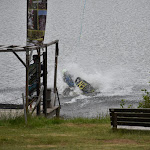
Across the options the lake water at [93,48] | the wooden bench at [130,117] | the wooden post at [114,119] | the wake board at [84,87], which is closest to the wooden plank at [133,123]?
the wooden bench at [130,117]

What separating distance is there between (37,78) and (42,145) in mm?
6820

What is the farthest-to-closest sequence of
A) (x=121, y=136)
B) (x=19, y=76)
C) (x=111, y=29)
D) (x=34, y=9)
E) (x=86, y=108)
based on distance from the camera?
(x=111, y=29), (x=19, y=76), (x=86, y=108), (x=34, y=9), (x=121, y=136)

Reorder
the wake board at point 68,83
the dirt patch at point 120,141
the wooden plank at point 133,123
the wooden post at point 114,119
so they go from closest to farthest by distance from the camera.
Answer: the dirt patch at point 120,141 < the wooden plank at point 133,123 < the wooden post at point 114,119 < the wake board at point 68,83

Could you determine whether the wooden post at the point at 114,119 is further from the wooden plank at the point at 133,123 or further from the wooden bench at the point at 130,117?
the wooden plank at the point at 133,123

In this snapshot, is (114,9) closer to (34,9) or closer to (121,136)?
(34,9)

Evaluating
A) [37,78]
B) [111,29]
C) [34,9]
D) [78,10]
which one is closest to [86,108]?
[37,78]

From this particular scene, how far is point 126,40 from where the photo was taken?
49.0 metres

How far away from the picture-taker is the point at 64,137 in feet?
35.2

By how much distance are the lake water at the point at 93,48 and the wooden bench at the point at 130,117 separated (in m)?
9.91

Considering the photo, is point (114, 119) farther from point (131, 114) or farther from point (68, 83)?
point (68, 83)

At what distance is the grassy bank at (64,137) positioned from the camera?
31.0ft

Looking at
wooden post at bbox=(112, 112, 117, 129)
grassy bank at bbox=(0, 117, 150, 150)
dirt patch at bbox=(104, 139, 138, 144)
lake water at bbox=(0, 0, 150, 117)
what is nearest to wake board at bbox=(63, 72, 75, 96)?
lake water at bbox=(0, 0, 150, 117)

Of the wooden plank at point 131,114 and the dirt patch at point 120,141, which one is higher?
the wooden plank at point 131,114

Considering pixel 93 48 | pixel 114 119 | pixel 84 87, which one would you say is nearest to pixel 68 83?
pixel 84 87
